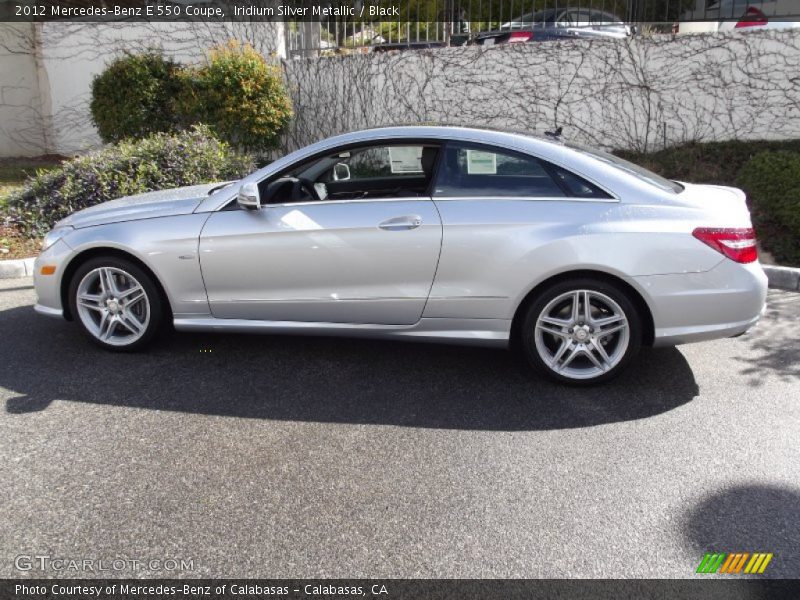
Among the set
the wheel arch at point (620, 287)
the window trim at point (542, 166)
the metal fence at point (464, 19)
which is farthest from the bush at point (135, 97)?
the wheel arch at point (620, 287)

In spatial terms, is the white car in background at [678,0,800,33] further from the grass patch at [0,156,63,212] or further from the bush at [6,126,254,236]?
the grass patch at [0,156,63,212]

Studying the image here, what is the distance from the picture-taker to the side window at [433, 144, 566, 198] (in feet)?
14.1

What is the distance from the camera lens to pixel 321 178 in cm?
509

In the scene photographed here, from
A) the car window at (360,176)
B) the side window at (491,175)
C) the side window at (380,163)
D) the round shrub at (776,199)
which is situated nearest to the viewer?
the side window at (491,175)

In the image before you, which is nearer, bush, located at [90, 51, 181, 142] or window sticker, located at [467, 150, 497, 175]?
window sticker, located at [467, 150, 497, 175]

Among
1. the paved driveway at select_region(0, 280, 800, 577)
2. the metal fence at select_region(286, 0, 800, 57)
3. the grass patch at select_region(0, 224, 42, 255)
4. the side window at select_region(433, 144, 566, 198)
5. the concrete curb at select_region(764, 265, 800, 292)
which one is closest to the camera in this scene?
the paved driveway at select_region(0, 280, 800, 577)

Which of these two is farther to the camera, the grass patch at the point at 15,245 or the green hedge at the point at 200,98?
the green hedge at the point at 200,98

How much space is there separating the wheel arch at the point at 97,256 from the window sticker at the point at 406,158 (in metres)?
1.77

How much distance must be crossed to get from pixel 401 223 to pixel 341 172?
1070mm

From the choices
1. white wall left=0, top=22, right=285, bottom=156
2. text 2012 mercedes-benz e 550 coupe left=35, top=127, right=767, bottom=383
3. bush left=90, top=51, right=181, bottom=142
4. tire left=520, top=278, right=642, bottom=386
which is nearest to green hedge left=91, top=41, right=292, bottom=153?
bush left=90, top=51, right=181, bottom=142

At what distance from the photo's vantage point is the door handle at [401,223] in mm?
4262

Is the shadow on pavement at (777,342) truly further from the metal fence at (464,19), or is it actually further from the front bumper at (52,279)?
the metal fence at (464,19)

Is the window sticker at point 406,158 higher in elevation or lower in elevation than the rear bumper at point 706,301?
higher

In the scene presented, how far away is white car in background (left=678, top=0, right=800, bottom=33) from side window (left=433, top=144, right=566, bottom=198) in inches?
281
